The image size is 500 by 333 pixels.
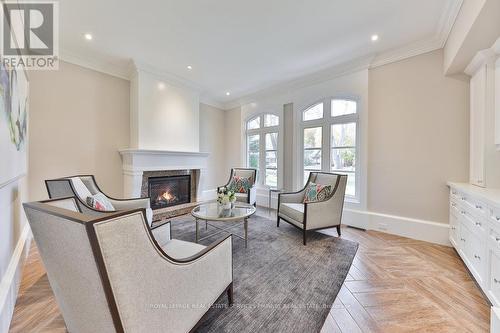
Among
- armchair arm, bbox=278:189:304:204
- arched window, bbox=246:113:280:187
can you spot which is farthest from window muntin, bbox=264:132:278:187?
armchair arm, bbox=278:189:304:204

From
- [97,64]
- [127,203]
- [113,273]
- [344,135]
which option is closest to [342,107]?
[344,135]

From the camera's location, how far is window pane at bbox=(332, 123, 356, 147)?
12.3 ft

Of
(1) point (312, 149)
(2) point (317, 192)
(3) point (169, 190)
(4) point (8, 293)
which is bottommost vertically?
(4) point (8, 293)

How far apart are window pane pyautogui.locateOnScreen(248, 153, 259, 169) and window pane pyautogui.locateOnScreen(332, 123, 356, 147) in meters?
2.11

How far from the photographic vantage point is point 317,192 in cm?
336

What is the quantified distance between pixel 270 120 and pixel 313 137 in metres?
1.33

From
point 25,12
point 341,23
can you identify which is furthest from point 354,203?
point 25,12

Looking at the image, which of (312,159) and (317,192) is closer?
(317,192)

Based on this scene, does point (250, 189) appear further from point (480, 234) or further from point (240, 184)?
point (480, 234)

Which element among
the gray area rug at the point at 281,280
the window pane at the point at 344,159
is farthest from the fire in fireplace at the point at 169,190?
the window pane at the point at 344,159

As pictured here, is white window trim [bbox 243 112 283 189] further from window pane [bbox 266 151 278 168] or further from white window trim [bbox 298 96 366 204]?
white window trim [bbox 298 96 366 204]

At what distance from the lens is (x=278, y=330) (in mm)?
1447

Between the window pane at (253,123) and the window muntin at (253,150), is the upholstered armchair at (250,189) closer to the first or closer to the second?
the window muntin at (253,150)

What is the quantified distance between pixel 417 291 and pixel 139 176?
14.2ft
